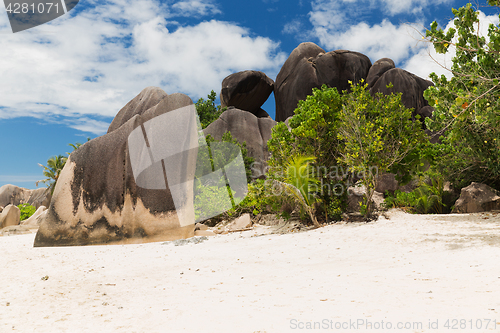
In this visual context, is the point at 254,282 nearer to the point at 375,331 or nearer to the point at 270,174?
the point at 375,331

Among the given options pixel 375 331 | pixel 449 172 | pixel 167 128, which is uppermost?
Answer: pixel 167 128

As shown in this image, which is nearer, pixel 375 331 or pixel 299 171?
pixel 375 331

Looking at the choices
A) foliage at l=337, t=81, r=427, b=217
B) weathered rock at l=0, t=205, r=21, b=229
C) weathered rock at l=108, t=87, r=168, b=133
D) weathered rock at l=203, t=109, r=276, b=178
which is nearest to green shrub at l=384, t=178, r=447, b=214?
foliage at l=337, t=81, r=427, b=217

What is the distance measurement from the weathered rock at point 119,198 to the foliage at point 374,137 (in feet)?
14.2

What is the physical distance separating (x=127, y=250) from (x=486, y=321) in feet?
19.7

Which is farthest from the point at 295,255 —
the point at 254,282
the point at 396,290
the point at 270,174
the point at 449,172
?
the point at 449,172

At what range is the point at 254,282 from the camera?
3.80 m

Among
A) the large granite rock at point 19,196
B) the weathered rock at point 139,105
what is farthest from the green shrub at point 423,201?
the large granite rock at point 19,196

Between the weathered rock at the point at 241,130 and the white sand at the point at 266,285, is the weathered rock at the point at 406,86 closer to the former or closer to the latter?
the weathered rock at the point at 241,130

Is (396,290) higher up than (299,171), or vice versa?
(299,171)

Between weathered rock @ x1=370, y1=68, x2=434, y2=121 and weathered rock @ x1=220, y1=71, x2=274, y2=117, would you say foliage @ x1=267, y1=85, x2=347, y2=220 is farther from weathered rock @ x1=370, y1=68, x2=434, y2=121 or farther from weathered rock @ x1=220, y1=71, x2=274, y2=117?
weathered rock @ x1=220, y1=71, x2=274, y2=117

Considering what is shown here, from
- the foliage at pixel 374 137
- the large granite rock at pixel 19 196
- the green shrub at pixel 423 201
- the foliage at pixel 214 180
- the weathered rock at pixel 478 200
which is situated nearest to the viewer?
the foliage at pixel 374 137

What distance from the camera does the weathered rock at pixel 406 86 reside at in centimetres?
2278

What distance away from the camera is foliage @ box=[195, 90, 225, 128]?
2084 cm
